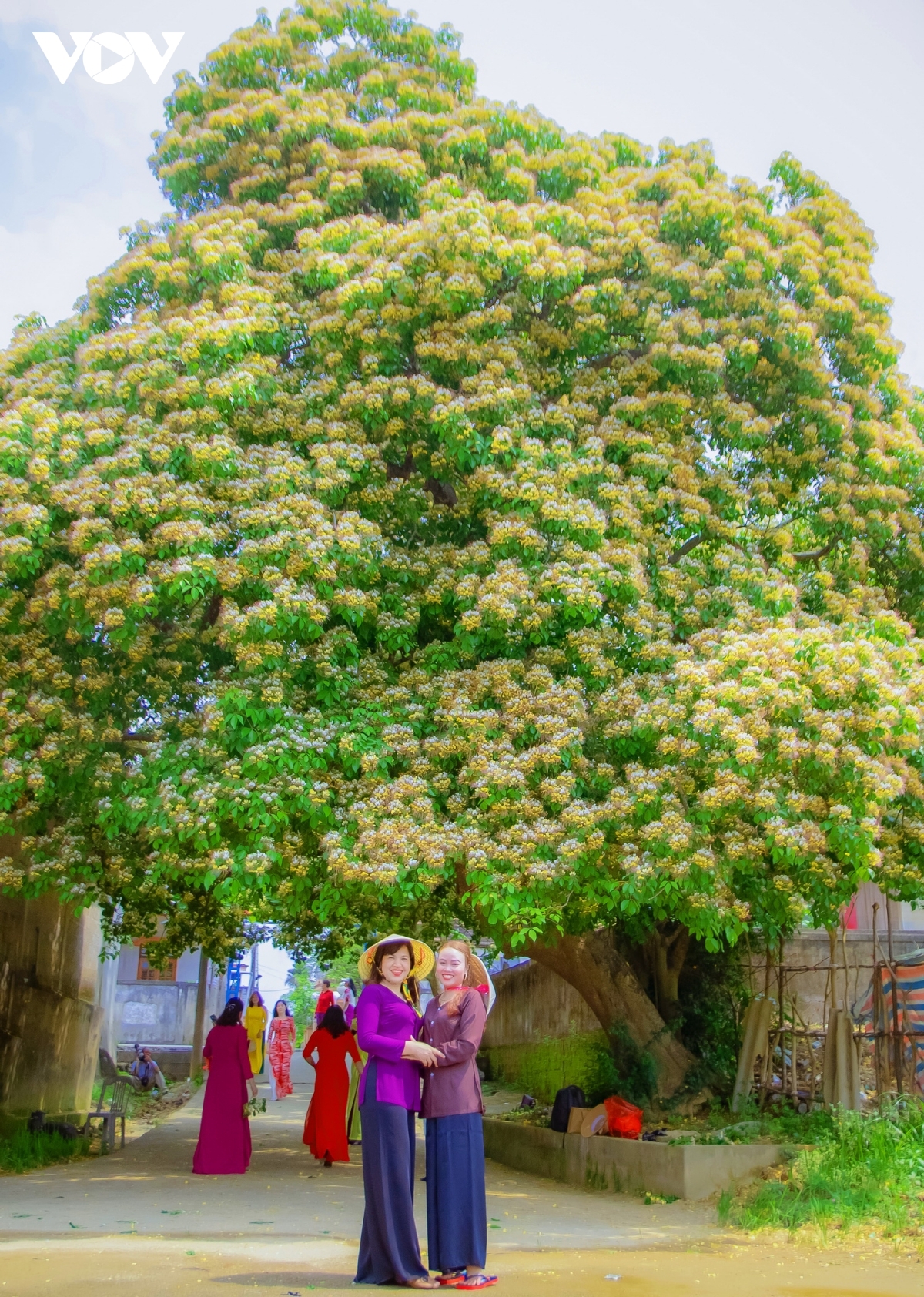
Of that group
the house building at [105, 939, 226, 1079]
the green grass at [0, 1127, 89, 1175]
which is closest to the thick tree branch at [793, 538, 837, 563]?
the green grass at [0, 1127, 89, 1175]

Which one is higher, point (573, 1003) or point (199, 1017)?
point (573, 1003)

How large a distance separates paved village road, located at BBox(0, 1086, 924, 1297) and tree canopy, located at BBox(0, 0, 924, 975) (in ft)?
6.51

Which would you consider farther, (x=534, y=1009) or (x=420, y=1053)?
Answer: (x=534, y=1009)

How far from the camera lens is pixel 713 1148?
348 inches

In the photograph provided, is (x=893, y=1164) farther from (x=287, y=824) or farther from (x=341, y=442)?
(x=341, y=442)

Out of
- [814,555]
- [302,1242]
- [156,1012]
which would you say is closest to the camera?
[302,1242]

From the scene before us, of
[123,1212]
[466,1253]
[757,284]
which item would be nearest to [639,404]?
[757,284]

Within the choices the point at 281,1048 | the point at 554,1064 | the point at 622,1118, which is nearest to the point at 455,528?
the point at 622,1118

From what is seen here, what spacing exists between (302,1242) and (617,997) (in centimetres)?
489

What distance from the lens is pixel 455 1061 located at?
545 cm

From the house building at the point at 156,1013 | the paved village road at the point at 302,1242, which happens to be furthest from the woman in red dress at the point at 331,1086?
the house building at the point at 156,1013

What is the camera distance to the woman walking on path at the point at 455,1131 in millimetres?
5379

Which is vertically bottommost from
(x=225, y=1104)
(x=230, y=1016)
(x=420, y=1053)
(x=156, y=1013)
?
(x=156, y=1013)

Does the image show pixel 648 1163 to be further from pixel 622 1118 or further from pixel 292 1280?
pixel 292 1280
